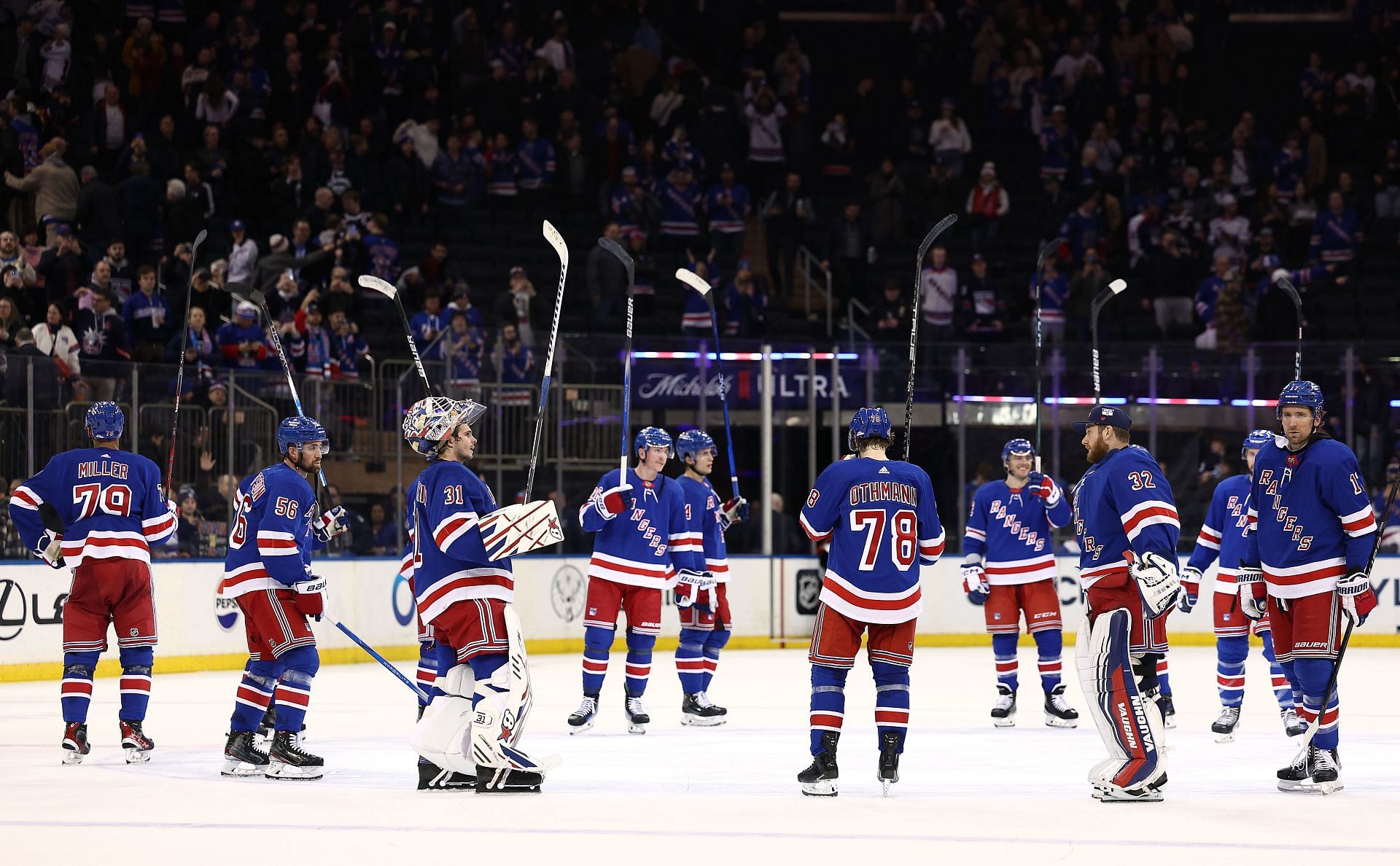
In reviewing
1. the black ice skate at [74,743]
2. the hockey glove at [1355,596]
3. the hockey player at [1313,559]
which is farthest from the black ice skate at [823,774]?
the black ice skate at [74,743]

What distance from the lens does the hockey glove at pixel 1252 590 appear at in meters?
8.33

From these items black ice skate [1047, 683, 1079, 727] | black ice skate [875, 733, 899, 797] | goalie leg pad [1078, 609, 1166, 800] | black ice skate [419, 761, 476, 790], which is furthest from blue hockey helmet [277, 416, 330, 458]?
black ice skate [1047, 683, 1079, 727]

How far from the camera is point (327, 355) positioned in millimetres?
15742

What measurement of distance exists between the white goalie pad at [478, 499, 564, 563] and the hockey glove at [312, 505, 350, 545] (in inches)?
73.9

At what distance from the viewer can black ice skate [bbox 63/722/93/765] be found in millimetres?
8516

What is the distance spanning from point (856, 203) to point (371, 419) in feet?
26.5

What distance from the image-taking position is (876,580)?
746cm

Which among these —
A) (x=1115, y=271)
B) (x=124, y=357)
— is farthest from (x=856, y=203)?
(x=124, y=357)

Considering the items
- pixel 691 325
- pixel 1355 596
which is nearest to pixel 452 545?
pixel 1355 596

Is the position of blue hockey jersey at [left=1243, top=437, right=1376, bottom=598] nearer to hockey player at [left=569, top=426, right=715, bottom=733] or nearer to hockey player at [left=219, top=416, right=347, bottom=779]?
hockey player at [left=569, top=426, right=715, bottom=733]

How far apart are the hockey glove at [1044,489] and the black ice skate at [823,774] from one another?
3.88m

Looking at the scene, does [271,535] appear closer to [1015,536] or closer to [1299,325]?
[1015,536]

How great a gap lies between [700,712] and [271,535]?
342 cm

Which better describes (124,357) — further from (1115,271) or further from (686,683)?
(1115,271)
